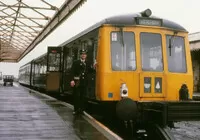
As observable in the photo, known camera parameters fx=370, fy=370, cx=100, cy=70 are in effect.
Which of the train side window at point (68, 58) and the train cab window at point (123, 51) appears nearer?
the train cab window at point (123, 51)

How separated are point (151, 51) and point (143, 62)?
392mm

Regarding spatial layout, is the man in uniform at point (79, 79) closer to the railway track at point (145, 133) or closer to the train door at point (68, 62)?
the railway track at point (145, 133)

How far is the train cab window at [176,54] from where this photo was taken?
996cm

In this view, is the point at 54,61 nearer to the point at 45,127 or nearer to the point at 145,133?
the point at 145,133

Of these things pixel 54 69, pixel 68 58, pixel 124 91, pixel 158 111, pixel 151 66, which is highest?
pixel 68 58

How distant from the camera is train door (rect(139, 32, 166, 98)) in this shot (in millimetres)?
9531

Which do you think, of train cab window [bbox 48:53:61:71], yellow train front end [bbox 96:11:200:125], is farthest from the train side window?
yellow train front end [bbox 96:11:200:125]

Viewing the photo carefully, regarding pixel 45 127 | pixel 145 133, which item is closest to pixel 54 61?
pixel 145 133

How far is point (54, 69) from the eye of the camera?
17484 mm

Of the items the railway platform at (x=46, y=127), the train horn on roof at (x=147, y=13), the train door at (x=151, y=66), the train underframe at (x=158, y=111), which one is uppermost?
the train horn on roof at (x=147, y=13)

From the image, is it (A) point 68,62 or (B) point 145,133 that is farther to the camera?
(A) point 68,62

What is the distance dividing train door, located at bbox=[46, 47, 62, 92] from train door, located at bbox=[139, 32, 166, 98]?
294 inches

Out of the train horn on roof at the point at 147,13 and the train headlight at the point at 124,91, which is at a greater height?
the train horn on roof at the point at 147,13

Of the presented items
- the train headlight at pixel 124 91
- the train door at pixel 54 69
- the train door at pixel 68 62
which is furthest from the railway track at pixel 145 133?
the train door at pixel 54 69
